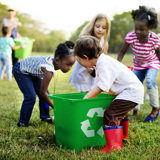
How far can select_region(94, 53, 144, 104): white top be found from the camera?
2.00 metres

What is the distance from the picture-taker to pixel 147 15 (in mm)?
3105

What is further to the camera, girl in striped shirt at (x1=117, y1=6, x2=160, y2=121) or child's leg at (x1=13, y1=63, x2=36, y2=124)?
girl in striped shirt at (x1=117, y1=6, x2=160, y2=121)

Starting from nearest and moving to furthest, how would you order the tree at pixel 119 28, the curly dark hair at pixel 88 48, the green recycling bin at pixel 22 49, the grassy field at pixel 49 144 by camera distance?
1. the grassy field at pixel 49 144
2. the curly dark hair at pixel 88 48
3. the green recycling bin at pixel 22 49
4. the tree at pixel 119 28

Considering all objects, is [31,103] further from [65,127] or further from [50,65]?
[65,127]

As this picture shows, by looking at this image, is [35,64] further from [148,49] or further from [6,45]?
[6,45]

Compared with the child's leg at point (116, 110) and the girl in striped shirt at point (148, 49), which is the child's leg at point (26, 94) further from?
the girl in striped shirt at point (148, 49)

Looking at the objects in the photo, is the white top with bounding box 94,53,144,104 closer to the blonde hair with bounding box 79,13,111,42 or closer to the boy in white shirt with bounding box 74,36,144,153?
the boy in white shirt with bounding box 74,36,144,153

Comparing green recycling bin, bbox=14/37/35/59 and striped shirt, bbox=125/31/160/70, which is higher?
striped shirt, bbox=125/31/160/70

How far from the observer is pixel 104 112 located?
6.75 ft

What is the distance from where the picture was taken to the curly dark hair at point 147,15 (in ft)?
10.1

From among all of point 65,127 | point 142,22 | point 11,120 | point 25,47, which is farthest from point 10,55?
point 65,127

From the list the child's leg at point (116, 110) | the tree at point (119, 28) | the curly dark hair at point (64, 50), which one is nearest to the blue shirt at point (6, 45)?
the curly dark hair at point (64, 50)

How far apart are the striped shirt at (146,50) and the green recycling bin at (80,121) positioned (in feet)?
4.35

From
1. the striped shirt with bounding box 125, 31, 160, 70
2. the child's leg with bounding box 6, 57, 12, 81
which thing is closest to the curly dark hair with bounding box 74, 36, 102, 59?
the striped shirt with bounding box 125, 31, 160, 70
